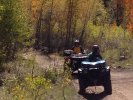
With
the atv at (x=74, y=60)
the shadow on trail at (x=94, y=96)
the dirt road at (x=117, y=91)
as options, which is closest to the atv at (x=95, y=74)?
the shadow on trail at (x=94, y=96)

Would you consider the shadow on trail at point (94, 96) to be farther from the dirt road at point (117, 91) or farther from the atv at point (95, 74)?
the atv at point (95, 74)

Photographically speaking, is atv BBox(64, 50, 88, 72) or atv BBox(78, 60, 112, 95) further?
atv BBox(64, 50, 88, 72)

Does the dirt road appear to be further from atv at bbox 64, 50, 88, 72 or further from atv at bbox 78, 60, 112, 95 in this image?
atv at bbox 64, 50, 88, 72

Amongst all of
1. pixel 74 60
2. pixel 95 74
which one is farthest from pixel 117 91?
pixel 74 60

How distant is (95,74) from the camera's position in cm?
1664

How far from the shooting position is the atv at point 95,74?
16609mm

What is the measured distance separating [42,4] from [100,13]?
6034 mm

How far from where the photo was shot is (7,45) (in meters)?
24.6

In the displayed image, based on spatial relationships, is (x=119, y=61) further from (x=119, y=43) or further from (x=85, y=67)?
(x=85, y=67)

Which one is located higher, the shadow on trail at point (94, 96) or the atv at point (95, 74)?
the atv at point (95, 74)

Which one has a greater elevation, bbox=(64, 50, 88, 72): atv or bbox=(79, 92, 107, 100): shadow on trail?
bbox=(64, 50, 88, 72): atv

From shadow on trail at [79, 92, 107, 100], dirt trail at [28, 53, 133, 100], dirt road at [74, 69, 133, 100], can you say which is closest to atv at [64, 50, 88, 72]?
dirt trail at [28, 53, 133, 100]

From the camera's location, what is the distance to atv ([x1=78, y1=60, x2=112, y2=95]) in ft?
54.5

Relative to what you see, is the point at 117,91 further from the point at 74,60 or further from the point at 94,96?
the point at 74,60
